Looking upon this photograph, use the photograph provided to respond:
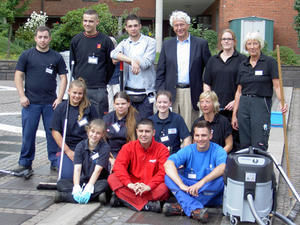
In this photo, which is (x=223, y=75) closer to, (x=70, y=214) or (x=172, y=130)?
(x=172, y=130)

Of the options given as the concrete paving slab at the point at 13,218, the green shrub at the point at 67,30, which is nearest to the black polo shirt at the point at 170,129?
the concrete paving slab at the point at 13,218

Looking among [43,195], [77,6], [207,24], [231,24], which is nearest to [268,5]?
[231,24]

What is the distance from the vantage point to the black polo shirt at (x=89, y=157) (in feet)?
17.8

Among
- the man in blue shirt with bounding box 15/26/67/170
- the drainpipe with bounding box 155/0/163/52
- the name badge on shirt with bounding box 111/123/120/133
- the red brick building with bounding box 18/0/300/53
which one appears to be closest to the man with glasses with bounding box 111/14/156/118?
the name badge on shirt with bounding box 111/123/120/133

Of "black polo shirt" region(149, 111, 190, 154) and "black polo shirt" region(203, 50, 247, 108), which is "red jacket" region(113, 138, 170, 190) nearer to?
"black polo shirt" region(149, 111, 190, 154)

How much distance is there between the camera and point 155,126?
5.82 meters

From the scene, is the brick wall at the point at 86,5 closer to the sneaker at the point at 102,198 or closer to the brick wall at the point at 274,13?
the brick wall at the point at 274,13

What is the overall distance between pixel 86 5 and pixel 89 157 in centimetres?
2618

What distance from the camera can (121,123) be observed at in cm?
595

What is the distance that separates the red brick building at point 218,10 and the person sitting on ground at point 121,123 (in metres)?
18.5

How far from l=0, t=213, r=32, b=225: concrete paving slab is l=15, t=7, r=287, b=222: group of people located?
523 millimetres

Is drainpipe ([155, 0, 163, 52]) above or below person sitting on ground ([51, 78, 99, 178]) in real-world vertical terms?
above

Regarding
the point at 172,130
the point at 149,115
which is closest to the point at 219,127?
the point at 172,130

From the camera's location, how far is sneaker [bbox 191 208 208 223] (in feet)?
15.3
